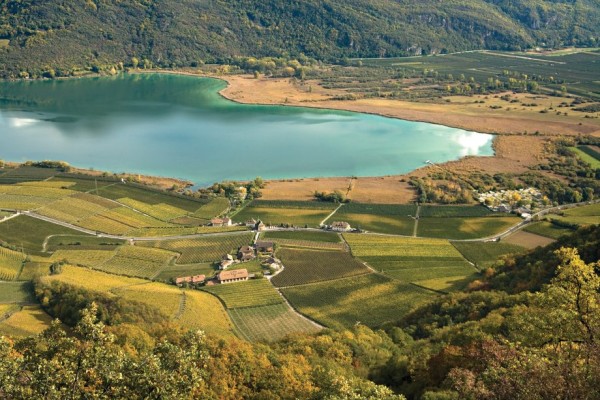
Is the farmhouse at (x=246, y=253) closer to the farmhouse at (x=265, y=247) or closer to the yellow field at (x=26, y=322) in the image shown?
the farmhouse at (x=265, y=247)

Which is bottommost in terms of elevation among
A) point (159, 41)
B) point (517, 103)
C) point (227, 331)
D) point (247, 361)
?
point (227, 331)

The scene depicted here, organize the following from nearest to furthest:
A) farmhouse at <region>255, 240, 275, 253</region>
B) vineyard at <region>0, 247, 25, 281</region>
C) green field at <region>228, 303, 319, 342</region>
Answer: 1. green field at <region>228, 303, 319, 342</region>
2. vineyard at <region>0, 247, 25, 281</region>
3. farmhouse at <region>255, 240, 275, 253</region>

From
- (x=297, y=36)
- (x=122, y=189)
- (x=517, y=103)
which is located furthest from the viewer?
(x=297, y=36)

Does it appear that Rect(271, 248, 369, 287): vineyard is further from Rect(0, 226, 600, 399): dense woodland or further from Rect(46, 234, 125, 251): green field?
Rect(46, 234, 125, 251): green field

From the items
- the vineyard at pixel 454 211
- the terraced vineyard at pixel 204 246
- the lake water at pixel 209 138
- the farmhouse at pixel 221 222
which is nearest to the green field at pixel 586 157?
the lake water at pixel 209 138

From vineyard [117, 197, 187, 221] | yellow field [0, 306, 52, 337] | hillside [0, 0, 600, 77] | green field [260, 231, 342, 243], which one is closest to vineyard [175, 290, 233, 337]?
yellow field [0, 306, 52, 337]

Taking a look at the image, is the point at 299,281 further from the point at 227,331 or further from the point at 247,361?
the point at 247,361

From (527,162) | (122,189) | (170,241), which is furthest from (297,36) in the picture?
(170,241)
